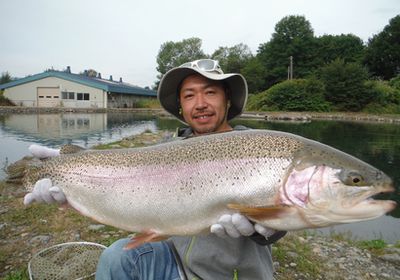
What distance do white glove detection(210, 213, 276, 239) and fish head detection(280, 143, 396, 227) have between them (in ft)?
1.01

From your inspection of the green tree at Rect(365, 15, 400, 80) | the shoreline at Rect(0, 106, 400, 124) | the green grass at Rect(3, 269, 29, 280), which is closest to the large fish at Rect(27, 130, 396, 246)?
the green grass at Rect(3, 269, 29, 280)

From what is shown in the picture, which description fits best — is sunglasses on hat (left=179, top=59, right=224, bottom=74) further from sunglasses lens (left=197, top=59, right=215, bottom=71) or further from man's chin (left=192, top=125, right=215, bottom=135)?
man's chin (left=192, top=125, right=215, bottom=135)

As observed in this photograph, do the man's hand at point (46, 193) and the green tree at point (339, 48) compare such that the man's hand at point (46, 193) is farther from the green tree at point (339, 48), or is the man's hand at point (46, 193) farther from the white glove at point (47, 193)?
the green tree at point (339, 48)

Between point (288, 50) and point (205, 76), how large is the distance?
72800 millimetres

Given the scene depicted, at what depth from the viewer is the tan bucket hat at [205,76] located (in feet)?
12.4

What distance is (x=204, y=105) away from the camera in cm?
369

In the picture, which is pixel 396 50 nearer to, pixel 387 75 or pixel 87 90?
pixel 387 75

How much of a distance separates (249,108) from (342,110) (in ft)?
A: 46.7

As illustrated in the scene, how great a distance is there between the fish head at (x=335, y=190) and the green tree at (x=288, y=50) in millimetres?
69620

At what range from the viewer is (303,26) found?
255 feet

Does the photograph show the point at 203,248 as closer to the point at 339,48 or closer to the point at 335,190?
the point at 335,190

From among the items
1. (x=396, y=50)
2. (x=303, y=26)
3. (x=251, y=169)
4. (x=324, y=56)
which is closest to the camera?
(x=251, y=169)

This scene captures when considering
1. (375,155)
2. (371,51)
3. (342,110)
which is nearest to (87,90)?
(342,110)

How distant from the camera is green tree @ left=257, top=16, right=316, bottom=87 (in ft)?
230
